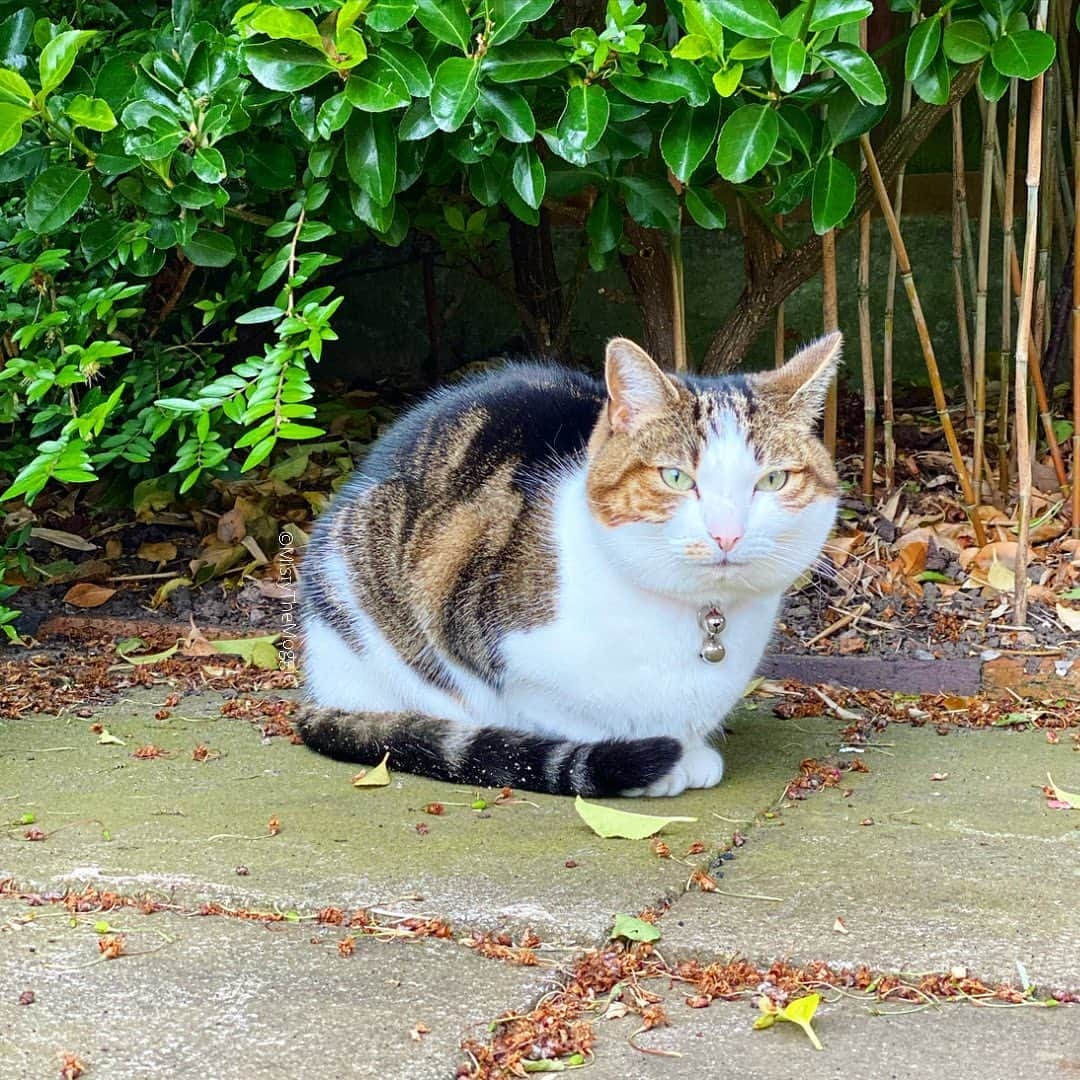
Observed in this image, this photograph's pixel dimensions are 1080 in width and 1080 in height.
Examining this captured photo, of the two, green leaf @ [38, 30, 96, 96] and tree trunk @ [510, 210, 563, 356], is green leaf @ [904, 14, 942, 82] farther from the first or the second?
tree trunk @ [510, 210, 563, 356]

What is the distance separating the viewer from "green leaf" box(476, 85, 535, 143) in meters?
2.69

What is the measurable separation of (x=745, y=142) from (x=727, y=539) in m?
0.85

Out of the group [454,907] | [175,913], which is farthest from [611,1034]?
[175,913]

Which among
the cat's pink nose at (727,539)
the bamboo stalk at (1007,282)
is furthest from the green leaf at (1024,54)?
the cat's pink nose at (727,539)

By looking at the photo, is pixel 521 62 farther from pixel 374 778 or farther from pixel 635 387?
pixel 374 778

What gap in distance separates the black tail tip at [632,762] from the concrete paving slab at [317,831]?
5 centimetres

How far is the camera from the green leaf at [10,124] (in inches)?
103

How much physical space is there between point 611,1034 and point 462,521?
1.28m

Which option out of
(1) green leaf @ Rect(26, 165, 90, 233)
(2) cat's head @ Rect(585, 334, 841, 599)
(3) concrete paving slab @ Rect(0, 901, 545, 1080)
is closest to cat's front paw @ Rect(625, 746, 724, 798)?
(2) cat's head @ Rect(585, 334, 841, 599)

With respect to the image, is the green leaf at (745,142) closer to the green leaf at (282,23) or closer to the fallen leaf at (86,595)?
the green leaf at (282,23)

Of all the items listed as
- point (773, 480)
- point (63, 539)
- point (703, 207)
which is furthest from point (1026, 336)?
point (63, 539)

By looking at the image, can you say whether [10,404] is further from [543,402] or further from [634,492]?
[634,492]


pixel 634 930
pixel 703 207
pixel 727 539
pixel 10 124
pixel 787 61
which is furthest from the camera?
pixel 703 207

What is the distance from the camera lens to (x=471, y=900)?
79.7 inches
